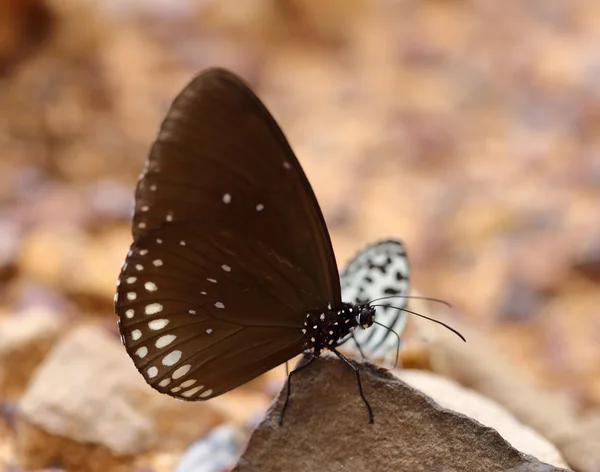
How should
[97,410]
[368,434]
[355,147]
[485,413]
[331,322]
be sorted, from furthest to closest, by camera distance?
[355,147] < [97,410] < [485,413] < [331,322] < [368,434]

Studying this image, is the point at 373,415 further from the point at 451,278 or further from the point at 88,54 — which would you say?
the point at 88,54

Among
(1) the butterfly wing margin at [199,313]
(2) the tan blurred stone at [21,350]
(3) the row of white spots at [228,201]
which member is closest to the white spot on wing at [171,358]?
(1) the butterfly wing margin at [199,313]

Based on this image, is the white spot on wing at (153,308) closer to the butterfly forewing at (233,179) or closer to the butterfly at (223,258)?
the butterfly at (223,258)

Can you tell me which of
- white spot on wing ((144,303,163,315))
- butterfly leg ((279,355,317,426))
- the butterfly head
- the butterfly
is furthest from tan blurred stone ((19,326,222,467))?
the butterfly head

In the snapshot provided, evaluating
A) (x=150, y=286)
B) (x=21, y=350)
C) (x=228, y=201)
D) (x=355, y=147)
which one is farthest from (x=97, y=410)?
(x=355, y=147)

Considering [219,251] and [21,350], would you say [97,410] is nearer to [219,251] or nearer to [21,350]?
[21,350]

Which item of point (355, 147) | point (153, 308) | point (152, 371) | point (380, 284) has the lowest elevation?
point (152, 371)

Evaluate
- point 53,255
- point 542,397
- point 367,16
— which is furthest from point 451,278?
point 367,16
